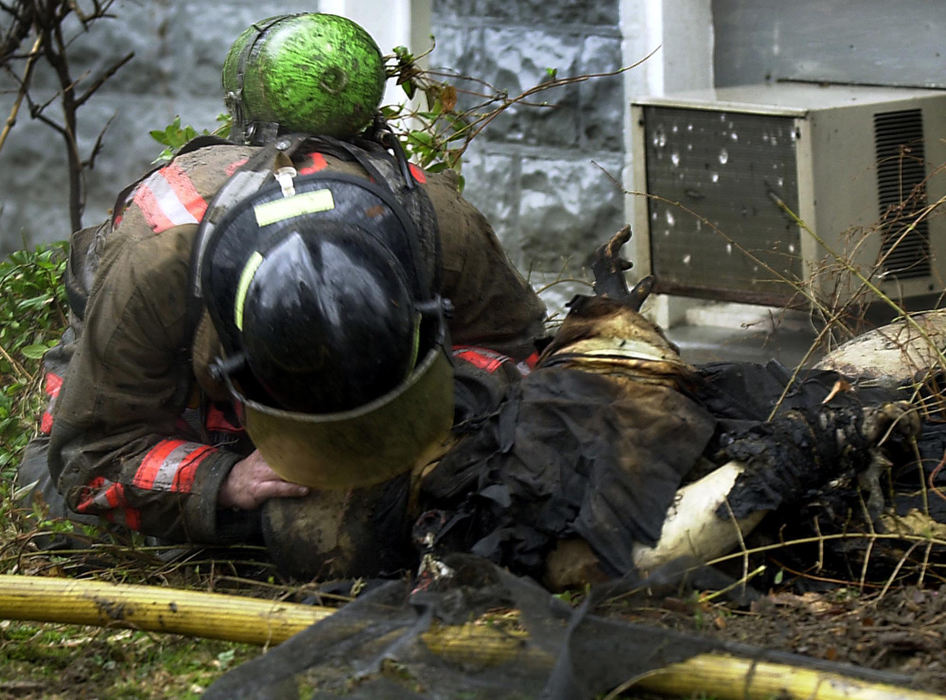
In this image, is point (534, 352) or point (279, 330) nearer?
point (279, 330)

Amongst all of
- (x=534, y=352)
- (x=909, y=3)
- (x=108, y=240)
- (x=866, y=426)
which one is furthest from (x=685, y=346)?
(x=108, y=240)

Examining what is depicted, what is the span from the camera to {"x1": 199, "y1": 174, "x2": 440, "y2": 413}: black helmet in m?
2.65

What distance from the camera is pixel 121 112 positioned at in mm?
6621

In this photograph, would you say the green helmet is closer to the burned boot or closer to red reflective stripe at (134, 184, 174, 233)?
red reflective stripe at (134, 184, 174, 233)

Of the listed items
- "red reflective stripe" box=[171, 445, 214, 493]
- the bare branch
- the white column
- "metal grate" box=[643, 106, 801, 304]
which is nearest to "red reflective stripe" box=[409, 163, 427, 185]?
"red reflective stripe" box=[171, 445, 214, 493]

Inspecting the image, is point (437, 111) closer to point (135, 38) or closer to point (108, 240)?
point (108, 240)

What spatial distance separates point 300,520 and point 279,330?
70 centimetres

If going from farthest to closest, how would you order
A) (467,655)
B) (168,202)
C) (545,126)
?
1. (545,126)
2. (168,202)
3. (467,655)

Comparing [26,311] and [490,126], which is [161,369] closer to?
[26,311]

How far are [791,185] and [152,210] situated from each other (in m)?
2.75

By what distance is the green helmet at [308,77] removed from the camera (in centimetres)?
336

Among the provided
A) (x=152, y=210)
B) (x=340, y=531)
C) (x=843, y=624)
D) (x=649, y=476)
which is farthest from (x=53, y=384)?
(x=843, y=624)

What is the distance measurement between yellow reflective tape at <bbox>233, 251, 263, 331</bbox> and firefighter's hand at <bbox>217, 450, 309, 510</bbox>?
53 cm

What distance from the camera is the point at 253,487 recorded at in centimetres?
321
